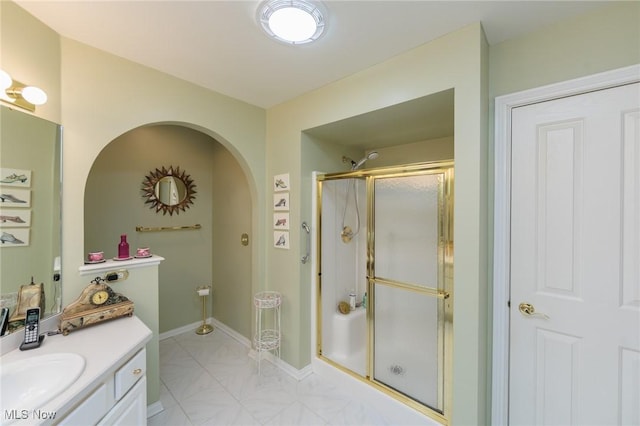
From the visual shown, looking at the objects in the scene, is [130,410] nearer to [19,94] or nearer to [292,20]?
[19,94]

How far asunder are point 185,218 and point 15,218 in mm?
1921

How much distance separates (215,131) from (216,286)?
6.79 ft

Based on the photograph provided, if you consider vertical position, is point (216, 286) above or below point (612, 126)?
below

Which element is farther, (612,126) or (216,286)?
(216,286)

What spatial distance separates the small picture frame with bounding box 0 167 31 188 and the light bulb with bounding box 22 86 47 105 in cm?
36

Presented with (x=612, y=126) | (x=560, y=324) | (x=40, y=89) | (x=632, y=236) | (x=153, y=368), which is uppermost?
(x=40, y=89)

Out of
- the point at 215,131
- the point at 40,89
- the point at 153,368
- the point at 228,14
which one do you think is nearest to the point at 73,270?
the point at 153,368

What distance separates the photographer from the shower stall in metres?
1.77

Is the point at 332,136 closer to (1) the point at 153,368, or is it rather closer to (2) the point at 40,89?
(2) the point at 40,89

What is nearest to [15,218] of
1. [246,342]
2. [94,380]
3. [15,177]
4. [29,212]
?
[29,212]

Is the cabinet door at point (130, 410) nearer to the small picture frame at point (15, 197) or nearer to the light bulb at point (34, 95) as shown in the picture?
the small picture frame at point (15, 197)

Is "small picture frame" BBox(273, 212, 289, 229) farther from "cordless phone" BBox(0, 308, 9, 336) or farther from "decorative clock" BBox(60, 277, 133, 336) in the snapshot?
"cordless phone" BBox(0, 308, 9, 336)

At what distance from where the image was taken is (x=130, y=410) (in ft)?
4.20

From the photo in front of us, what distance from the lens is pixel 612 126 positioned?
4.22 ft
